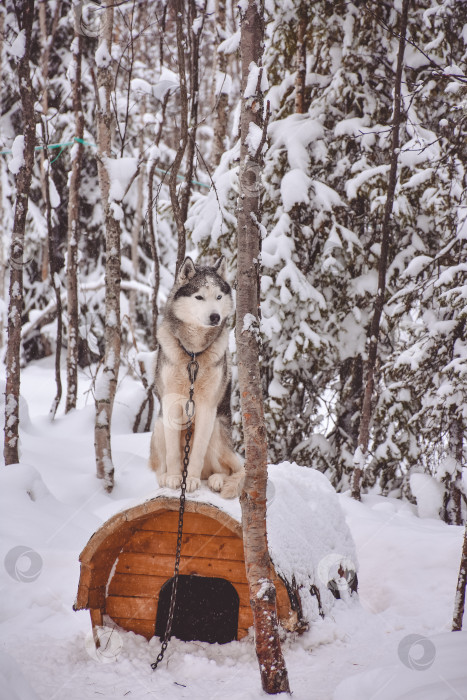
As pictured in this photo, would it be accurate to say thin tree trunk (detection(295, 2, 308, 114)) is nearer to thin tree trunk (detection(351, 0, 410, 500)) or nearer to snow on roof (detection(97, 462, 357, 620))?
thin tree trunk (detection(351, 0, 410, 500))

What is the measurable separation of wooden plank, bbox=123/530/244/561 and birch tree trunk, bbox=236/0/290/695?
1020mm

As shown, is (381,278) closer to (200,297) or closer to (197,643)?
(200,297)

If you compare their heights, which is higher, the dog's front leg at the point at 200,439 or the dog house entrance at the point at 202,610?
the dog's front leg at the point at 200,439

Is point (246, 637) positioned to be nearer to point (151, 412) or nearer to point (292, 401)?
point (292, 401)

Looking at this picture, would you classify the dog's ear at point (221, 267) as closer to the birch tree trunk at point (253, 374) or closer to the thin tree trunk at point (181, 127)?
the birch tree trunk at point (253, 374)

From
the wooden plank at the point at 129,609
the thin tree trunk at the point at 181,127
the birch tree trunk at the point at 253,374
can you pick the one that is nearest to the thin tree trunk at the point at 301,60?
the thin tree trunk at the point at 181,127

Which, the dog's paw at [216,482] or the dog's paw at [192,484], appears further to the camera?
A: the dog's paw at [216,482]

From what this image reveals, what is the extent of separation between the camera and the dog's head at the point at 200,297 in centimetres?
362

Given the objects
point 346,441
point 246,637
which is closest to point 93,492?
point 246,637

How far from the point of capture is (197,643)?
3.64 m

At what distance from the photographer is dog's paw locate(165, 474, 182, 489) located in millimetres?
3520

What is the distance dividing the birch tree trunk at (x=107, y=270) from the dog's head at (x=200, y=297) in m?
2.68

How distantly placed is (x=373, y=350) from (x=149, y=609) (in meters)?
4.10

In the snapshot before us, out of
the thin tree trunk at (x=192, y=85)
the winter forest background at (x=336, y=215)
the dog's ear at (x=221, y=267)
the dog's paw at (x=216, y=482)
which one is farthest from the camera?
the thin tree trunk at (x=192, y=85)
